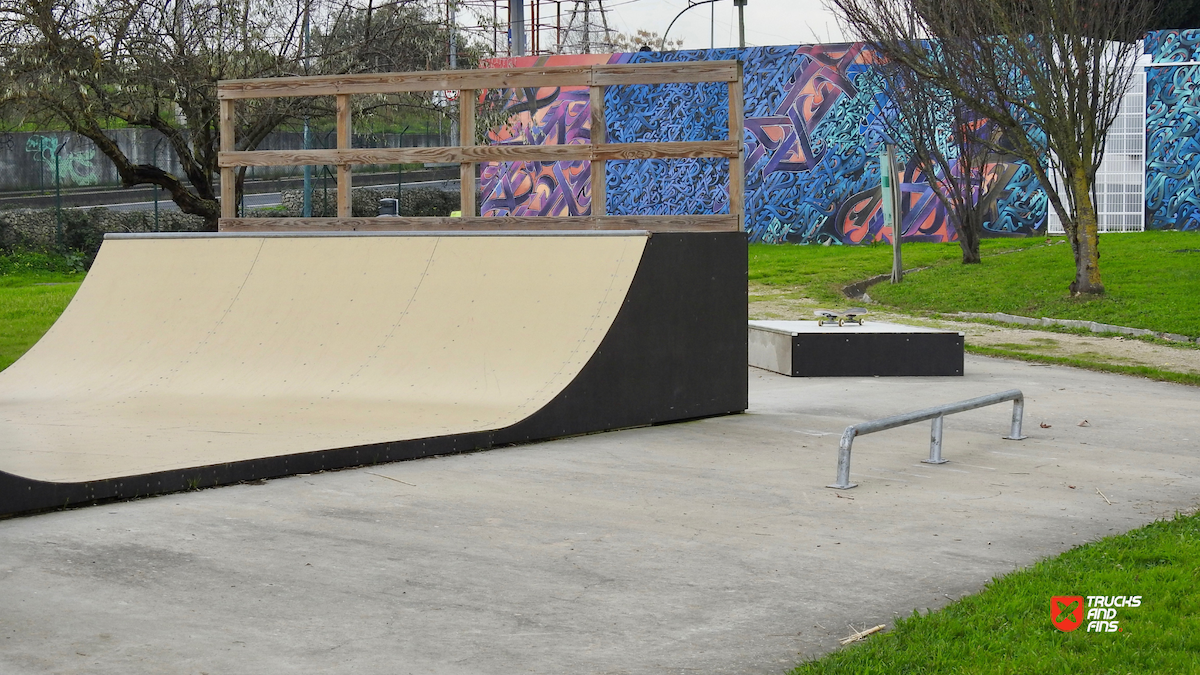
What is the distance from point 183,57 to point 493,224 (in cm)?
1005

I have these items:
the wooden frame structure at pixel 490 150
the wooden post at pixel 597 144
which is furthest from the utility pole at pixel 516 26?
the wooden post at pixel 597 144

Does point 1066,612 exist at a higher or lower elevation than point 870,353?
lower

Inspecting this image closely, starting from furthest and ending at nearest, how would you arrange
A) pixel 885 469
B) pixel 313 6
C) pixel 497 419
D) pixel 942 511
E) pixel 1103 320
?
pixel 313 6
pixel 1103 320
pixel 497 419
pixel 885 469
pixel 942 511

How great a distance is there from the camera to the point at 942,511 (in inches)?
226

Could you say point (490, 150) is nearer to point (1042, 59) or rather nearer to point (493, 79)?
point (493, 79)

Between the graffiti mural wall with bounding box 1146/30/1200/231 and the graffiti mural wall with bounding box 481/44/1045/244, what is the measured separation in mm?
2909

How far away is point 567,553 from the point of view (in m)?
4.91

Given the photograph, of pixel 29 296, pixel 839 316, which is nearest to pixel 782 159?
pixel 29 296

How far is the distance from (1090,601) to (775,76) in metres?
30.8

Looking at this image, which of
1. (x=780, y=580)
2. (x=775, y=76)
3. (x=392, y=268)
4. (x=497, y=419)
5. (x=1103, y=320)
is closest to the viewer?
(x=780, y=580)

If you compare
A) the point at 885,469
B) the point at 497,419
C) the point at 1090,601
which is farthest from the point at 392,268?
the point at 1090,601

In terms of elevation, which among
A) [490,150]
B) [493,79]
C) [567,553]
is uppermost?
[493,79]

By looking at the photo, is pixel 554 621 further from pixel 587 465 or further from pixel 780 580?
pixel 587 465

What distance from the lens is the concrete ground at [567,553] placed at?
374 cm
